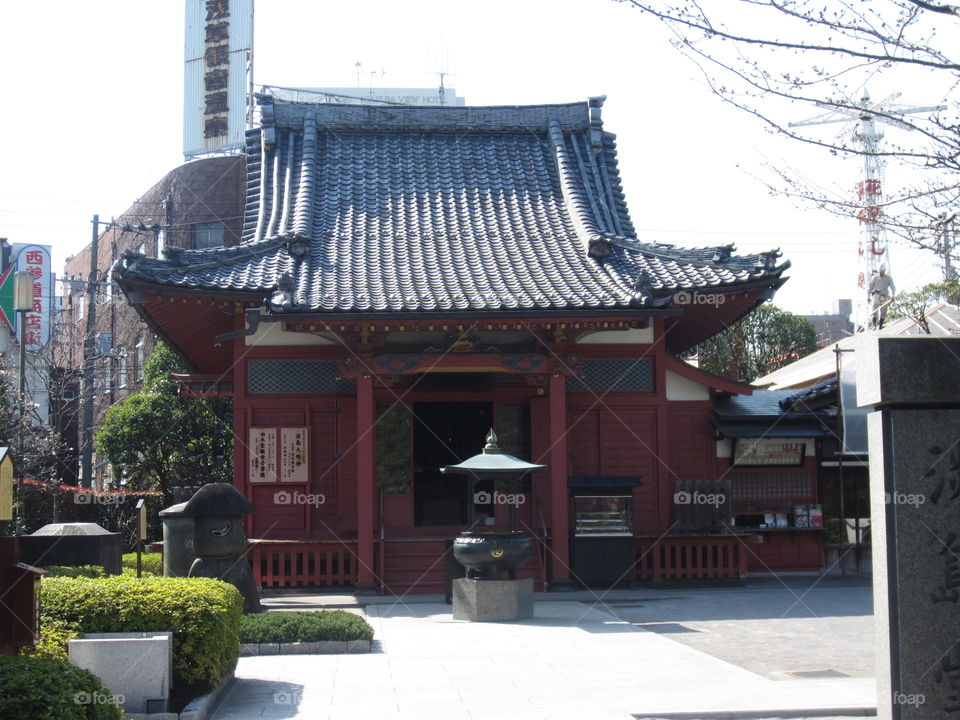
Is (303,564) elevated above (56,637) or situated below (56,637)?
below

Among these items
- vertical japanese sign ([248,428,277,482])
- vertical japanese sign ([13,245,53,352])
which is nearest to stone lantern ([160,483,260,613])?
vertical japanese sign ([248,428,277,482])

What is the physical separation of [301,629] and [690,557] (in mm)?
8582

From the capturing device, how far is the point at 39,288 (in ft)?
116

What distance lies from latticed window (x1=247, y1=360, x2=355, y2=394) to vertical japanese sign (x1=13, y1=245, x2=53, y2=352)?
1983cm

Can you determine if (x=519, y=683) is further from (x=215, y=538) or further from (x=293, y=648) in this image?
(x=215, y=538)

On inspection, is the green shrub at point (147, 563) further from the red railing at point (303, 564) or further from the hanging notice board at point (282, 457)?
the hanging notice board at point (282, 457)

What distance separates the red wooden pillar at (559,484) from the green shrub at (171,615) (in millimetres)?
8311

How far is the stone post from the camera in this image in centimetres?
680

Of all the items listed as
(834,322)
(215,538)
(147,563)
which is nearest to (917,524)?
(215,538)

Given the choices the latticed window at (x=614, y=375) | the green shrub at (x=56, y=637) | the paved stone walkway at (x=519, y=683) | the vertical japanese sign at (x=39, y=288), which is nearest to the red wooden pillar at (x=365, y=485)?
the latticed window at (x=614, y=375)

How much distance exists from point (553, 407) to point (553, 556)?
7.91 feet

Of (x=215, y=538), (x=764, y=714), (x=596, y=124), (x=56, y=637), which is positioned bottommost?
(x=764, y=714)

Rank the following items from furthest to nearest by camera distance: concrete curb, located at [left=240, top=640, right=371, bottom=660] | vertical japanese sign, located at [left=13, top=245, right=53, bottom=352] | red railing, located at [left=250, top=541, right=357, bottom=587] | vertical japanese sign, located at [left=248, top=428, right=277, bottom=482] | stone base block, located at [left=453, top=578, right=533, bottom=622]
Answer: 1. vertical japanese sign, located at [left=13, top=245, right=53, bottom=352]
2. vertical japanese sign, located at [left=248, top=428, right=277, bottom=482]
3. red railing, located at [left=250, top=541, right=357, bottom=587]
4. stone base block, located at [left=453, top=578, right=533, bottom=622]
5. concrete curb, located at [left=240, top=640, right=371, bottom=660]

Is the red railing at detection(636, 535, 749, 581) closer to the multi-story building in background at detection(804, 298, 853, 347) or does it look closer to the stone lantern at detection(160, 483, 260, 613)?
the stone lantern at detection(160, 483, 260, 613)
